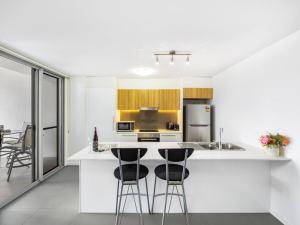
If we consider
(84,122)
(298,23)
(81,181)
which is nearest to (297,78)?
(298,23)

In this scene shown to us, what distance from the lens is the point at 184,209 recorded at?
3219 mm

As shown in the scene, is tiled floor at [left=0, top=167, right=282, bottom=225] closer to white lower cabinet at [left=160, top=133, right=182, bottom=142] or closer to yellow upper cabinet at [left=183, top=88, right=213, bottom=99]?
white lower cabinet at [left=160, top=133, right=182, bottom=142]

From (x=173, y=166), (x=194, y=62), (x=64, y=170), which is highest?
(x=194, y=62)

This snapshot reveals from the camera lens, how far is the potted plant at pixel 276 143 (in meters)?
2.84

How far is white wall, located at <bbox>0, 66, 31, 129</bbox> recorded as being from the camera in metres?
4.38

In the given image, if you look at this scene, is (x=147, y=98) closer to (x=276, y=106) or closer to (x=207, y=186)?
(x=207, y=186)

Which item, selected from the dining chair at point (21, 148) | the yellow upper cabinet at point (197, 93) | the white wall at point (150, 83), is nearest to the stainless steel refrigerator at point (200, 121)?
the yellow upper cabinet at point (197, 93)

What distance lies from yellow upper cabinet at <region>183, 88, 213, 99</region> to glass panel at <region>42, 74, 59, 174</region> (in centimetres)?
347

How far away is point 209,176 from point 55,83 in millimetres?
4541

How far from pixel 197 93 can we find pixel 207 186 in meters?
3.16

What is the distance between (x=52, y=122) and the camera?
220 inches

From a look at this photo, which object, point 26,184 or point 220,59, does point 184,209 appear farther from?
point 26,184

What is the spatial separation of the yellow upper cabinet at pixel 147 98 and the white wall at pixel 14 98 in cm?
224

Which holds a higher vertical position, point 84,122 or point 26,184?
point 84,122
